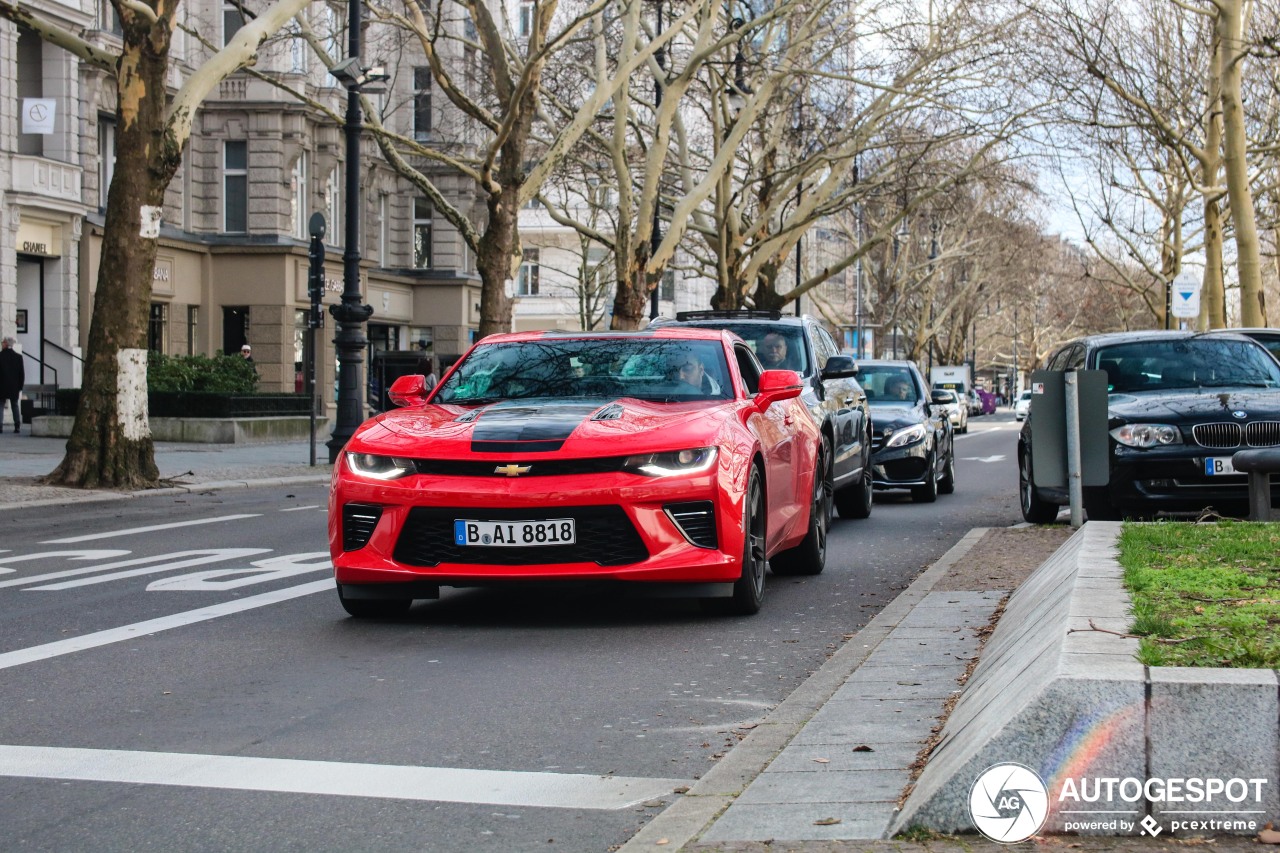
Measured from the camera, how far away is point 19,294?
1433 inches

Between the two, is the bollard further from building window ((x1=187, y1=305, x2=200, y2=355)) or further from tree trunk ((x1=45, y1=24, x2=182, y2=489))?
building window ((x1=187, y1=305, x2=200, y2=355))

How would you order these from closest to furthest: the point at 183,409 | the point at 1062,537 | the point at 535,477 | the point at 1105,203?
the point at 535,477
the point at 1062,537
the point at 183,409
the point at 1105,203

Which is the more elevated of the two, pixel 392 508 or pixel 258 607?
pixel 392 508

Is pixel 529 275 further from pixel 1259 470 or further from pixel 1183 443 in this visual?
pixel 1259 470

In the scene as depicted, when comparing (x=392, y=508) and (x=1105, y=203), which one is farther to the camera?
(x=1105, y=203)

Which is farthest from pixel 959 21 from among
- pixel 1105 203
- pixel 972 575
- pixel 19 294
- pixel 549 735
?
pixel 549 735

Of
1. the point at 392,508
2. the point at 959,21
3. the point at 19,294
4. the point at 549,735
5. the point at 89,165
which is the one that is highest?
the point at 959,21

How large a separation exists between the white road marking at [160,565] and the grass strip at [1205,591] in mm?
6188

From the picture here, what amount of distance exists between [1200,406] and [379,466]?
22.6 ft

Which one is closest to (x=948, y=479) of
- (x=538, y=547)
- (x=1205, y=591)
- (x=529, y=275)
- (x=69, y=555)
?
(x=69, y=555)

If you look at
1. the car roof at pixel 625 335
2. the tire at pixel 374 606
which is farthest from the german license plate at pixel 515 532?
the car roof at pixel 625 335

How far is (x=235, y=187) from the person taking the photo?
43.9m

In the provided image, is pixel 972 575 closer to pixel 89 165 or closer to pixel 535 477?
pixel 535 477

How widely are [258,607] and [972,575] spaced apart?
13.5ft
